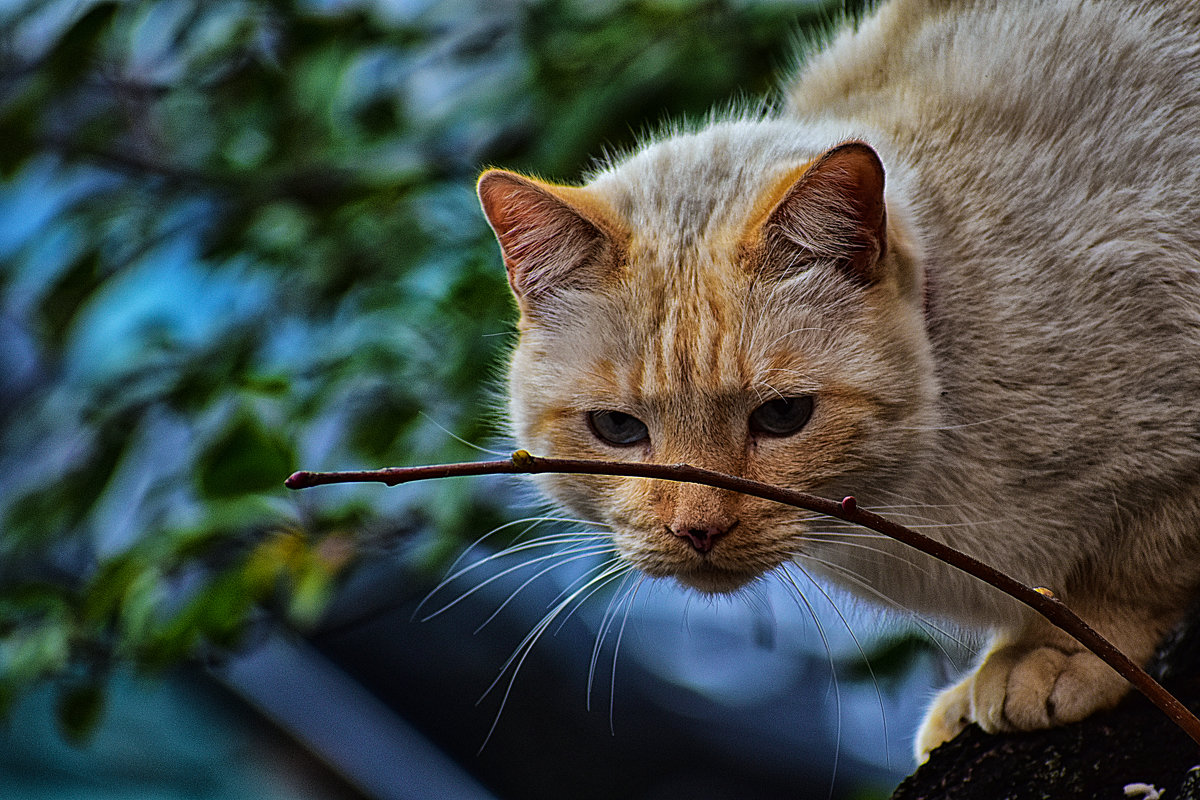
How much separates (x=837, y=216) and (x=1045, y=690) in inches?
21.8

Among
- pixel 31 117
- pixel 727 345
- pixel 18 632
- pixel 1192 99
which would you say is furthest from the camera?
pixel 18 632

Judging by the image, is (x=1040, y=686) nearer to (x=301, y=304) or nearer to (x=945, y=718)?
(x=945, y=718)

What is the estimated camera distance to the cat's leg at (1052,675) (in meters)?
1.10

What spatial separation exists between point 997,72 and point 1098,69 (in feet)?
0.35

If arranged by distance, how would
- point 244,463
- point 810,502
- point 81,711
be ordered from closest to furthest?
point 810,502, point 244,463, point 81,711

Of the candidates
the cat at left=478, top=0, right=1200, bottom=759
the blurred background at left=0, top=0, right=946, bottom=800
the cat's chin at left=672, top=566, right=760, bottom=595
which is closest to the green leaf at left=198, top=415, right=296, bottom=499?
the blurred background at left=0, top=0, right=946, bottom=800

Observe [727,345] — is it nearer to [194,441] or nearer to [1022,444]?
[1022,444]

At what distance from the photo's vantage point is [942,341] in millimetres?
1140

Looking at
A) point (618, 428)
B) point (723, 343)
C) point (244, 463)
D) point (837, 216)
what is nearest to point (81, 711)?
point (244, 463)

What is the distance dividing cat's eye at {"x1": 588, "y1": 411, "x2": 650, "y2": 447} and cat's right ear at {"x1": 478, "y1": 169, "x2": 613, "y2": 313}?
147 mm

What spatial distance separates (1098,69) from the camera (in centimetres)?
119

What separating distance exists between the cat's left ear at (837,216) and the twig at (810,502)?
0.48 m

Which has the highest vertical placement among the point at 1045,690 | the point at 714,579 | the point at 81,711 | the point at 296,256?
the point at 296,256

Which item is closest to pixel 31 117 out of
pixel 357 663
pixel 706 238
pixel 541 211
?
pixel 541 211
